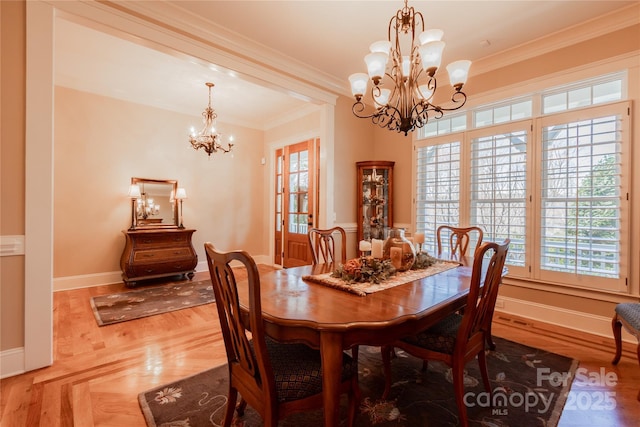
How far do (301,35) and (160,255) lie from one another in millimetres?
3546

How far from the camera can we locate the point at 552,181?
9.67ft

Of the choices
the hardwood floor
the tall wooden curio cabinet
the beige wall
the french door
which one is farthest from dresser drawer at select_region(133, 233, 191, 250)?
the tall wooden curio cabinet

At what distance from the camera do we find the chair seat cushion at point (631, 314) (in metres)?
1.90

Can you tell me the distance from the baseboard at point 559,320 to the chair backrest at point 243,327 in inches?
115

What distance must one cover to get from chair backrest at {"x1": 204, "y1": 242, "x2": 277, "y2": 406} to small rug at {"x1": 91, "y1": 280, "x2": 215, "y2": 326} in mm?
2351

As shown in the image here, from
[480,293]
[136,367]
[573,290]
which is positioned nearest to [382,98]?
[480,293]

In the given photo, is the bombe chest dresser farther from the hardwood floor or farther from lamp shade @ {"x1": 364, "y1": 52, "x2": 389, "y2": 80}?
lamp shade @ {"x1": 364, "y1": 52, "x2": 389, "y2": 80}

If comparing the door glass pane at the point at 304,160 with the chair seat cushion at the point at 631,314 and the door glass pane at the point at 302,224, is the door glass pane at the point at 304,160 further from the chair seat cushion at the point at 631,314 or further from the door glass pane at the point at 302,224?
the chair seat cushion at the point at 631,314

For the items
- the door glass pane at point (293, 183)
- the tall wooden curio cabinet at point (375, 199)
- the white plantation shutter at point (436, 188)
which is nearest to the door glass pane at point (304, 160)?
the door glass pane at point (293, 183)

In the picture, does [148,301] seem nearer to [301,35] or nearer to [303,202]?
[303,202]

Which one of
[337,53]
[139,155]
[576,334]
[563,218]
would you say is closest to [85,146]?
[139,155]

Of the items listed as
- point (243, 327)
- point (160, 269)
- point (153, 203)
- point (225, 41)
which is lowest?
point (160, 269)

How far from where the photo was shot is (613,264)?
2627 millimetres

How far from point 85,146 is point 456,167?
5.07 meters
